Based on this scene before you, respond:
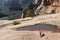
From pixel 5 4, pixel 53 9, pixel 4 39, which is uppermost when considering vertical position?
pixel 4 39

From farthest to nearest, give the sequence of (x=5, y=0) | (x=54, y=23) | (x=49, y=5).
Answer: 1. (x=5, y=0)
2. (x=49, y=5)
3. (x=54, y=23)

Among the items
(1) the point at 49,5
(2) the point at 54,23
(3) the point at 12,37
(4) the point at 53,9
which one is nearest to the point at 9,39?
(3) the point at 12,37

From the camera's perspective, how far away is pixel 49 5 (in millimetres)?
58406

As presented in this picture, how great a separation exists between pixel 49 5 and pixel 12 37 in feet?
145

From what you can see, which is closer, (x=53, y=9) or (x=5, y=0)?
(x=53, y=9)

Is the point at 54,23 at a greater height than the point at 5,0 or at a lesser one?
greater

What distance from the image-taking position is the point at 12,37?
15.0 metres

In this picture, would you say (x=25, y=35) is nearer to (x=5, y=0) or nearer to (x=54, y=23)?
(x=54, y=23)

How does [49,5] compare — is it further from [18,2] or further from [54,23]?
[18,2]

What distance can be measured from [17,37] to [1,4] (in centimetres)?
16581

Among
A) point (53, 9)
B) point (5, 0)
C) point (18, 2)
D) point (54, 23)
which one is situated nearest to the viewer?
point (54, 23)

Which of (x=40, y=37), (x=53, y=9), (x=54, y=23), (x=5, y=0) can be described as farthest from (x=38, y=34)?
(x=5, y=0)

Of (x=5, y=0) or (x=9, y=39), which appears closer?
(x=9, y=39)

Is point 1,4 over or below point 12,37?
below
